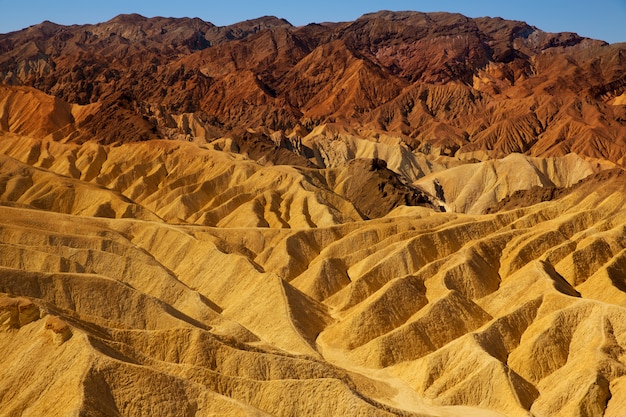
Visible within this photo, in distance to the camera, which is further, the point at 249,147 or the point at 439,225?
the point at 249,147

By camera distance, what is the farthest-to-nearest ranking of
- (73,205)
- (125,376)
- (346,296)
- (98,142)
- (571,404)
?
(98,142), (73,205), (346,296), (571,404), (125,376)

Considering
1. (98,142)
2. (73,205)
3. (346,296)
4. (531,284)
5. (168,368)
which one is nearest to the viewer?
(168,368)

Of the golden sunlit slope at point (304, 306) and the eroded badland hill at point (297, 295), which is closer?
the golden sunlit slope at point (304, 306)

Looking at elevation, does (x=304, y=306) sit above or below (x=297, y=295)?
below

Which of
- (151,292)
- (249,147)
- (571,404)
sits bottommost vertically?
(571,404)

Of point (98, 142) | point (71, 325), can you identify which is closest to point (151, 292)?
point (71, 325)

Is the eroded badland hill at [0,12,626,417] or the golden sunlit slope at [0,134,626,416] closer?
the golden sunlit slope at [0,134,626,416]

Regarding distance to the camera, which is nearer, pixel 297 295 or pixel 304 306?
pixel 304 306

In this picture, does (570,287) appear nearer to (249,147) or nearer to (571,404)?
(571,404)
